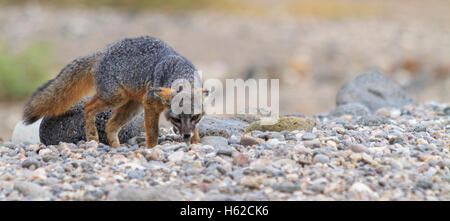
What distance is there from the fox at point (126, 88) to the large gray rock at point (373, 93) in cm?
381

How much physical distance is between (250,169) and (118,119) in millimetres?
2564

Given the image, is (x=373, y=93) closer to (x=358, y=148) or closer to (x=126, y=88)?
(x=358, y=148)

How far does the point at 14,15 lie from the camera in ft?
76.3

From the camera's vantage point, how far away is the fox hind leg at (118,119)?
25.6 feet

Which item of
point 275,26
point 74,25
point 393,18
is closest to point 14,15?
point 74,25

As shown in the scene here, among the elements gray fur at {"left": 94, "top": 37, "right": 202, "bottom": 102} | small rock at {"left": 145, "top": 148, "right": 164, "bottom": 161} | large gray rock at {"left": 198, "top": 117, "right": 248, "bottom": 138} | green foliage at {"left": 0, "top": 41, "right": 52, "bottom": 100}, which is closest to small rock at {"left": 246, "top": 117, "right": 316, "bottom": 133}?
large gray rock at {"left": 198, "top": 117, "right": 248, "bottom": 138}

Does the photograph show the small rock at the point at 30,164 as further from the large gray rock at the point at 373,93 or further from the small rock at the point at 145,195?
the large gray rock at the point at 373,93

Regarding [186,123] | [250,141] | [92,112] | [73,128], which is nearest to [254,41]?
[73,128]

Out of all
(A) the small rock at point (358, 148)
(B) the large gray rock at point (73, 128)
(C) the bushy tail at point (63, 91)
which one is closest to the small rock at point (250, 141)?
(A) the small rock at point (358, 148)

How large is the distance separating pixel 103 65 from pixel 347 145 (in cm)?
307

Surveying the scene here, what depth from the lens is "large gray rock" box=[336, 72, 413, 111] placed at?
10516mm
